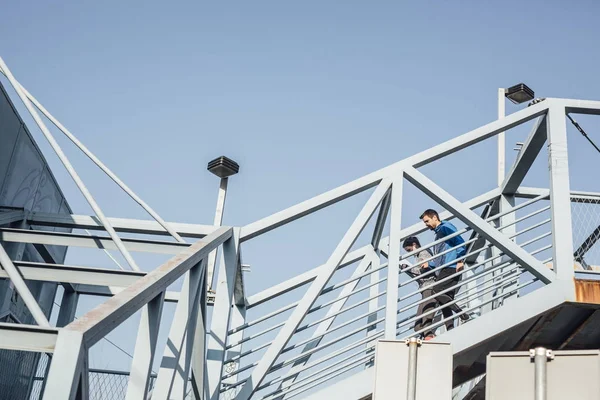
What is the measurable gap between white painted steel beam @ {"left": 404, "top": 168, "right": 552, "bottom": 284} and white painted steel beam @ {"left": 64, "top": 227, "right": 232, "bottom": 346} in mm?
2517

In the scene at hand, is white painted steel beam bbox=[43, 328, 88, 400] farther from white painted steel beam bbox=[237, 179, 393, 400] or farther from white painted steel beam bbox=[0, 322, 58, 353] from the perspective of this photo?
white painted steel beam bbox=[237, 179, 393, 400]

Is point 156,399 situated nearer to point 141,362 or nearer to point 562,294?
point 141,362

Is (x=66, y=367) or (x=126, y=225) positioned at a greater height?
(x=126, y=225)

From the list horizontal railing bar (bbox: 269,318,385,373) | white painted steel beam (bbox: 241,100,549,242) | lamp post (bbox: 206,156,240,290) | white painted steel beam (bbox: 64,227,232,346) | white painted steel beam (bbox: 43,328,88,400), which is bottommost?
white painted steel beam (bbox: 43,328,88,400)

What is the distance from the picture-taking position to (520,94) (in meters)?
14.3

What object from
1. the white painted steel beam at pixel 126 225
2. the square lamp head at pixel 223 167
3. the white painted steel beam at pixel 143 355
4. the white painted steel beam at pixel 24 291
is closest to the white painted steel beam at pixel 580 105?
the white painted steel beam at pixel 126 225

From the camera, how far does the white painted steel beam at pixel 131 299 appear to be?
3477 mm

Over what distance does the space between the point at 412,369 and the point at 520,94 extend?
1166cm

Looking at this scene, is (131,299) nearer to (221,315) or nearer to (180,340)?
(180,340)

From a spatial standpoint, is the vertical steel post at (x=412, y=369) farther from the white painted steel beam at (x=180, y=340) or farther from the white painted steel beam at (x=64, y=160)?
the white painted steel beam at (x=64, y=160)

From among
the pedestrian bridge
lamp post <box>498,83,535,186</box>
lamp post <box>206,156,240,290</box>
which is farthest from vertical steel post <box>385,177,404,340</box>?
lamp post <box>498,83,535,186</box>

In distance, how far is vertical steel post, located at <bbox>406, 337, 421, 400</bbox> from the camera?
3.58m

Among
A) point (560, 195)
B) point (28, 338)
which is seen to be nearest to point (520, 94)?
point (560, 195)

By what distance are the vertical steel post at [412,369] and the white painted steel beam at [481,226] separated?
3.48m
